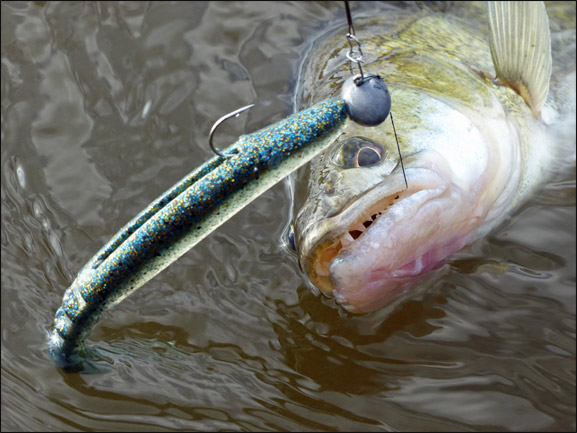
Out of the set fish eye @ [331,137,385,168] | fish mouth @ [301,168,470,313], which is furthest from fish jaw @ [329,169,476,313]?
fish eye @ [331,137,385,168]

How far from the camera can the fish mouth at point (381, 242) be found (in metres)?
2.34

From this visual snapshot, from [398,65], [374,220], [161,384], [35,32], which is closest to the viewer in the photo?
[374,220]

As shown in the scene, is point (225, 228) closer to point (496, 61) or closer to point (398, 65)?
point (398, 65)

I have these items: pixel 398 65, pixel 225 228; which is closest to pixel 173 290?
pixel 225 228

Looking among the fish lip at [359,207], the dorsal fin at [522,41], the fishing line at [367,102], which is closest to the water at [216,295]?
the fish lip at [359,207]

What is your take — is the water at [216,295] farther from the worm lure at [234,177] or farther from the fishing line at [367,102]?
the fishing line at [367,102]

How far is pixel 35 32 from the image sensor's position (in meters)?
4.17

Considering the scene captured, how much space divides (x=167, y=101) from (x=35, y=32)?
1080 mm

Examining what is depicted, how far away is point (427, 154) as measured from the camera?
2.65m

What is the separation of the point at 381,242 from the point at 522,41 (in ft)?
4.89

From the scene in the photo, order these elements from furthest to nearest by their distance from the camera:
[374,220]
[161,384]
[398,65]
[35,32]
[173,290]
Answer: [35,32], [398,65], [173,290], [161,384], [374,220]

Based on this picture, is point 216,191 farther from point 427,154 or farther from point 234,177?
point 427,154

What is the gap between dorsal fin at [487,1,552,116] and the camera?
10.3ft

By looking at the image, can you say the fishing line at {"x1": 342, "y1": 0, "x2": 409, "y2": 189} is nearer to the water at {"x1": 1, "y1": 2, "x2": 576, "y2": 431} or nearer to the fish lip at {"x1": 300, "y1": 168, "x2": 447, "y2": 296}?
the fish lip at {"x1": 300, "y1": 168, "x2": 447, "y2": 296}
